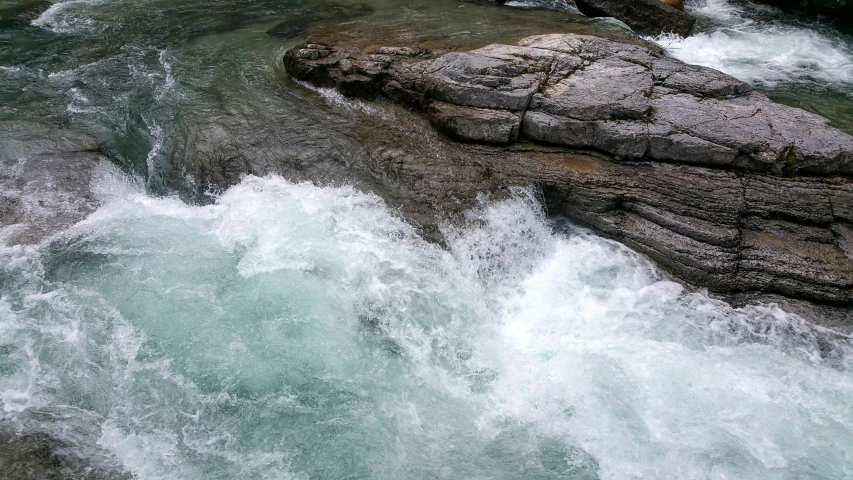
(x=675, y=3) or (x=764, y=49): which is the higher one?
(x=675, y=3)

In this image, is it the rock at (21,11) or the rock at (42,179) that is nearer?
the rock at (42,179)

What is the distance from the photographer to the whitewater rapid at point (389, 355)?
5.32 meters

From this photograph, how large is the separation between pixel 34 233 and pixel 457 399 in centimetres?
560

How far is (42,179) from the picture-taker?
25.5 ft

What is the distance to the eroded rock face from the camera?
6.96 metres

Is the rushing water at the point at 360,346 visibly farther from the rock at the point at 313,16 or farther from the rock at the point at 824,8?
the rock at the point at 824,8

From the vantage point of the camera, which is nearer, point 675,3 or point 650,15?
point 650,15

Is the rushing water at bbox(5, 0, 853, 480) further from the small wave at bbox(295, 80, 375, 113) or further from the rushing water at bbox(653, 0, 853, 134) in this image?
the rushing water at bbox(653, 0, 853, 134)

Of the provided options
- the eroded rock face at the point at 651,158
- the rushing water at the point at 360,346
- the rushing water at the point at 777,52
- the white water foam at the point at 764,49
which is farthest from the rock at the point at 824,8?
the rushing water at the point at 360,346

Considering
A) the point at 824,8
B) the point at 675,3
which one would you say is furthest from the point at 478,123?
the point at 824,8

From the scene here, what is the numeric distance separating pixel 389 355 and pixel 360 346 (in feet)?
1.12

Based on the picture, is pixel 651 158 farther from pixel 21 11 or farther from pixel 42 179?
pixel 21 11

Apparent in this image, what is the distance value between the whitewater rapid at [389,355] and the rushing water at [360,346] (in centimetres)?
2

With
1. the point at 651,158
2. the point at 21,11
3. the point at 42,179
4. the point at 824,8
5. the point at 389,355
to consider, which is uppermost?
the point at 824,8
